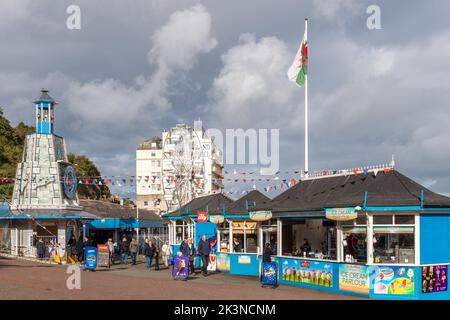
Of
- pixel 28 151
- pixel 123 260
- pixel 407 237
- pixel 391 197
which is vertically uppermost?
pixel 28 151

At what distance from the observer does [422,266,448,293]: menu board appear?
1794cm

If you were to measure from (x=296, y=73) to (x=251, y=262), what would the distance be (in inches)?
370

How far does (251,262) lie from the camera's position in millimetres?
26516

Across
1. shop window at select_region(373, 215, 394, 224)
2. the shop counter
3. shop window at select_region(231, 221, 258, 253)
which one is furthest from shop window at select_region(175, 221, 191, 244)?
shop window at select_region(373, 215, 394, 224)

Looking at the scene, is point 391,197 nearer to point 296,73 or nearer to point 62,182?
point 296,73

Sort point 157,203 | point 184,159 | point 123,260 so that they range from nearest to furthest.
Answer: point 123,260
point 184,159
point 157,203

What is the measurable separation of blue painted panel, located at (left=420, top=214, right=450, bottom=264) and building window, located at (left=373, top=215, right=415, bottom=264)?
0.31 meters

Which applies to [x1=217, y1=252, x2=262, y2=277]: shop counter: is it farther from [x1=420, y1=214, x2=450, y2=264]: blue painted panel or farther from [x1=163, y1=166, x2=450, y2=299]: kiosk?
[x1=420, y1=214, x2=450, y2=264]: blue painted panel

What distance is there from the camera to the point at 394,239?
59.9ft

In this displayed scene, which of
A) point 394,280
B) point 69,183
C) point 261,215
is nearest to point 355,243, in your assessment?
point 394,280

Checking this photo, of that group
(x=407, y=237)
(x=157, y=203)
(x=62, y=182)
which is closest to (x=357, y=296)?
(x=407, y=237)

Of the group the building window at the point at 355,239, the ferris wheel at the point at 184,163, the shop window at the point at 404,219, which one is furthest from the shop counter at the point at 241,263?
the ferris wheel at the point at 184,163

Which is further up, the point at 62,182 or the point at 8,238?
the point at 62,182

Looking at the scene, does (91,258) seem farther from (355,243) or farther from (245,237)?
(355,243)
